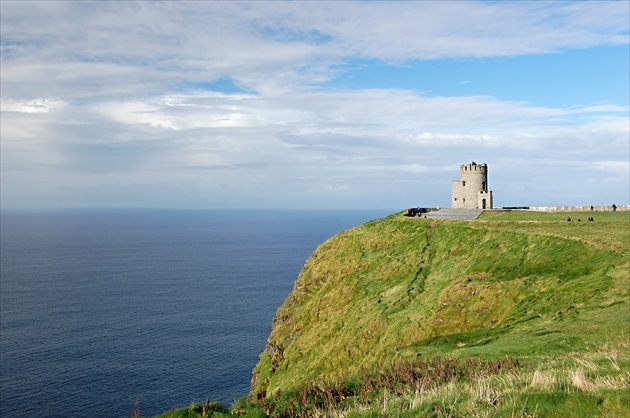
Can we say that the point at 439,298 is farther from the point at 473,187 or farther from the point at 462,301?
the point at 473,187

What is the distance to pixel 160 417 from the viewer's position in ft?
49.9

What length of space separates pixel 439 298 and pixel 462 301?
3139mm

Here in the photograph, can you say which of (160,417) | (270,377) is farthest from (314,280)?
(160,417)

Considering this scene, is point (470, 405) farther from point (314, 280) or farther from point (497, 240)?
point (314, 280)

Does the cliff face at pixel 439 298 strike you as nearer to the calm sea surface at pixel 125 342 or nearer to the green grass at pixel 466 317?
the green grass at pixel 466 317

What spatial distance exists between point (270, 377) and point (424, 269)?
24.0m

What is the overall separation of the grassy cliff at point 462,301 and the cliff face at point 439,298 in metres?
0.16

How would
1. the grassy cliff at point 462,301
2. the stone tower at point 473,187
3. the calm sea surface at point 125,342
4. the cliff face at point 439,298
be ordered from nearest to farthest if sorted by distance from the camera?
the grassy cliff at point 462,301
the cliff face at point 439,298
the calm sea surface at point 125,342
the stone tower at point 473,187

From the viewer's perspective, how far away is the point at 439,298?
1914 inches

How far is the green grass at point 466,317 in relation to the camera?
15.2 meters

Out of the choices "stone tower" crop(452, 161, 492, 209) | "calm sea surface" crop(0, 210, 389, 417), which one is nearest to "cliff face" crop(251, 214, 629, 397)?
"stone tower" crop(452, 161, 492, 209)

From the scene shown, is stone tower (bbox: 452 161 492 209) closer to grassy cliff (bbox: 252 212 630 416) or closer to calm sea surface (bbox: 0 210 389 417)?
grassy cliff (bbox: 252 212 630 416)

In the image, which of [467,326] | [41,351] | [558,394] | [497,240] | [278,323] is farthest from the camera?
[41,351]

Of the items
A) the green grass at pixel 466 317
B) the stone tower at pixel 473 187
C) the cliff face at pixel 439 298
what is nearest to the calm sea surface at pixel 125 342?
the cliff face at pixel 439 298
